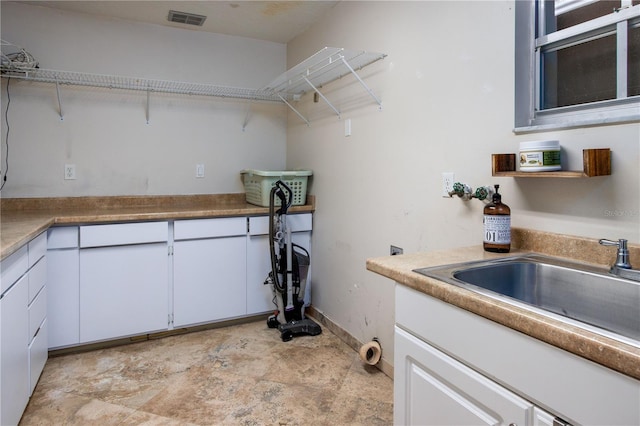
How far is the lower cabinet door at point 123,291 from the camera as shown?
8.05 feet

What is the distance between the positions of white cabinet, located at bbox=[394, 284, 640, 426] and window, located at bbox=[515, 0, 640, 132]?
2.50 feet

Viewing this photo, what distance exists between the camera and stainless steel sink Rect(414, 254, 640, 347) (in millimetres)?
1033

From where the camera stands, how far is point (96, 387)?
210cm

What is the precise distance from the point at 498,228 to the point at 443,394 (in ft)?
2.01

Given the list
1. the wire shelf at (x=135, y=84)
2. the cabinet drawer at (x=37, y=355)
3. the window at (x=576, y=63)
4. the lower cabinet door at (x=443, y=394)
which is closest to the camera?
the lower cabinet door at (x=443, y=394)

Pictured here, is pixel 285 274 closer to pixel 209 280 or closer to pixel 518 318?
pixel 209 280

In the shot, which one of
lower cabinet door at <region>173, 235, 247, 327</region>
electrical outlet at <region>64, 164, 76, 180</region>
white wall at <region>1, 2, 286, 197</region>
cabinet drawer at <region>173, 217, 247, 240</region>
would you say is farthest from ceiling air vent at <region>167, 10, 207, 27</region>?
lower cabinet door at <region>173, 235, 247, 327</region>

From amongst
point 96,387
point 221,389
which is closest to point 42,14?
point 96,387

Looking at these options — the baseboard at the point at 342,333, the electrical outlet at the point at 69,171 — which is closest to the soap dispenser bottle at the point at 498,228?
the baseboard at the point at 342,333

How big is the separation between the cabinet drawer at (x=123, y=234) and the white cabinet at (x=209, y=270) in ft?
0.37

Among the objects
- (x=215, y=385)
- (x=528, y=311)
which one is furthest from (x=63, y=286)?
(x=528, y=311)

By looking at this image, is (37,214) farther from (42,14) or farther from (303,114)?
(303,114)

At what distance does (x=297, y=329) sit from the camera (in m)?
2.74

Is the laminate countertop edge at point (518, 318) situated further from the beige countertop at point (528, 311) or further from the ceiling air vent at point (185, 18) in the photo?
the ceiling air vent at point (185, 18)
